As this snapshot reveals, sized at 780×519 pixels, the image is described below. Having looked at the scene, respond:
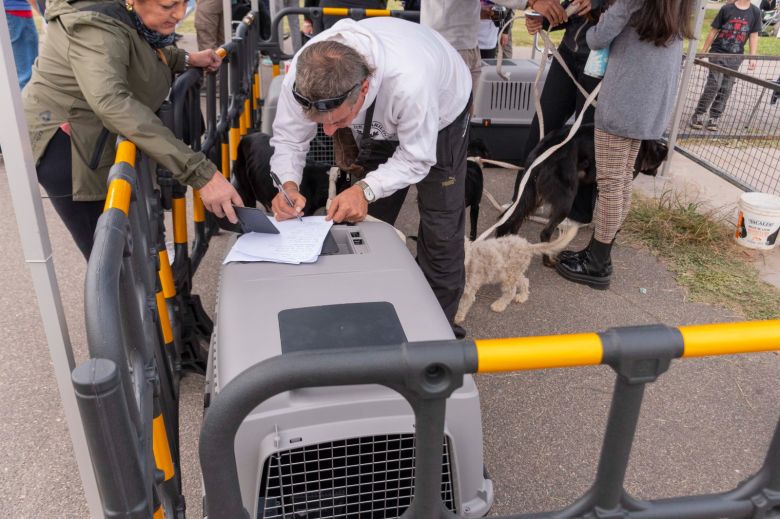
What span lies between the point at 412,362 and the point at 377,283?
0.90m

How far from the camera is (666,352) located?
1.05m

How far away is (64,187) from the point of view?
2373 mm

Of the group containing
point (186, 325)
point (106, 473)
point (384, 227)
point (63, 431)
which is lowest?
point (63, 431)

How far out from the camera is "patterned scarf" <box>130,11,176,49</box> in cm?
225

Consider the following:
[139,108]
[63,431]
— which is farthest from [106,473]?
[63,431]

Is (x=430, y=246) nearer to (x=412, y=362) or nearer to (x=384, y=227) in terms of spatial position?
(x=384, y=227)

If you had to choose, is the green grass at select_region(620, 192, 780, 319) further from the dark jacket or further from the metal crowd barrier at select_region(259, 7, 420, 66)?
the metal crowd barrier at select_region(259, 7, 420, 66)

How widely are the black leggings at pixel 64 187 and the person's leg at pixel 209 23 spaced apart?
4.99 meters

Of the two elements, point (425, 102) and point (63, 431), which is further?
point (63, 431)

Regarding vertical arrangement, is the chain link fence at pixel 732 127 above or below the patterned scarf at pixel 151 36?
below

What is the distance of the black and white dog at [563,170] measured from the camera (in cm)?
397

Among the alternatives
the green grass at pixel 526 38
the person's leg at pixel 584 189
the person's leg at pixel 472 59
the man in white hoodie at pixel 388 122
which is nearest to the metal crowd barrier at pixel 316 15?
the person's leg at pixel 472 59

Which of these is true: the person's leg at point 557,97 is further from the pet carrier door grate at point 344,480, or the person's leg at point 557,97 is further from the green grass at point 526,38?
the green grass at point 526,38

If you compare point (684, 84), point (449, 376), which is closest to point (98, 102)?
point (449, 376)
